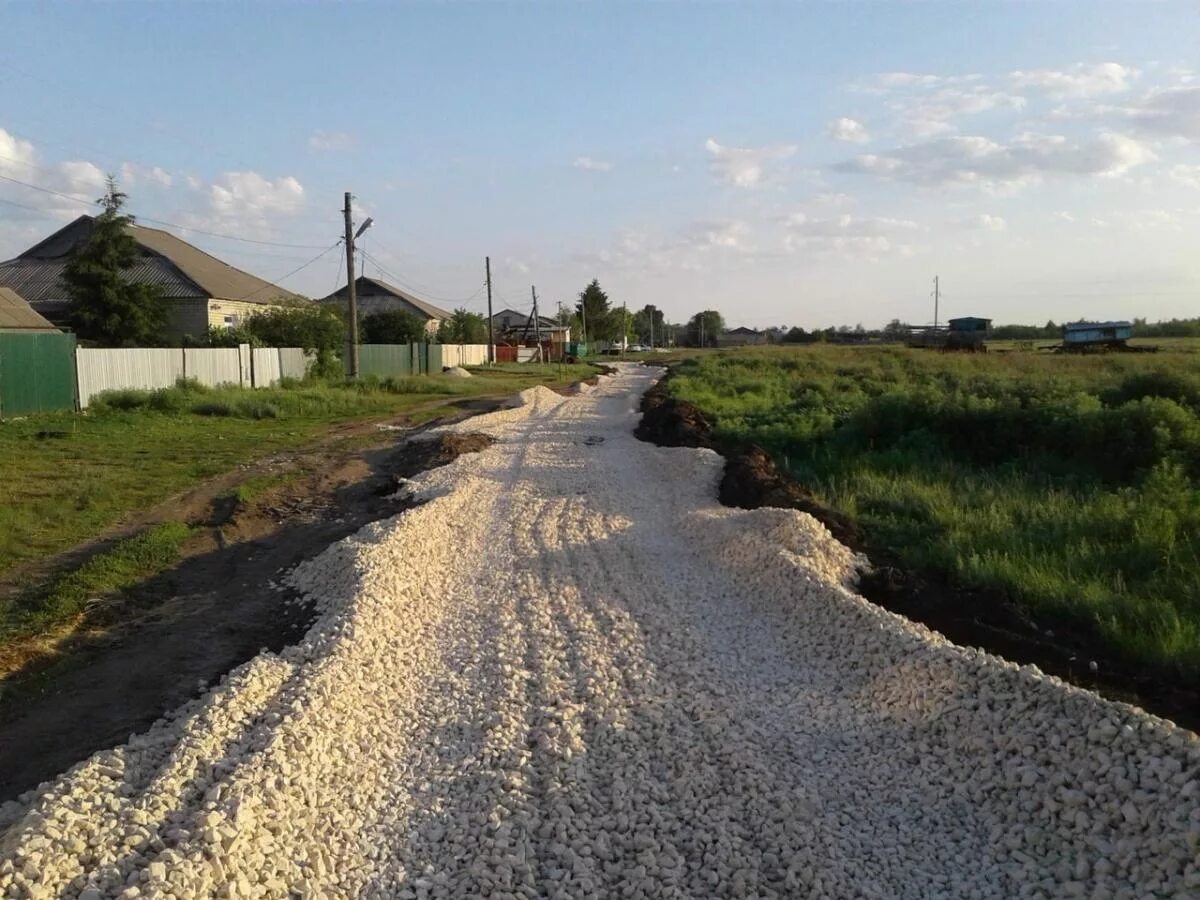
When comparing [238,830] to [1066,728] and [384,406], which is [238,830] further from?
[384,406]

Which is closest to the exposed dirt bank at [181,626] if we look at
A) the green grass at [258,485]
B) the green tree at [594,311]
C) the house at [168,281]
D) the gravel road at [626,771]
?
the green grass at [258,485]

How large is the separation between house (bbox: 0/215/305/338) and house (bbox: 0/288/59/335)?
16.9 feet

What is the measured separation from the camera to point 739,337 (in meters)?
151

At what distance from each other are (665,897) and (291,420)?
72.3 feet

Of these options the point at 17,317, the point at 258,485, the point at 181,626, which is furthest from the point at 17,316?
the point at 181,626

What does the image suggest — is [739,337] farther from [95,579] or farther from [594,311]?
[95,579]

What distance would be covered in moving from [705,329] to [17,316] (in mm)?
132899

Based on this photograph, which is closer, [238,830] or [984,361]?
[238,830]

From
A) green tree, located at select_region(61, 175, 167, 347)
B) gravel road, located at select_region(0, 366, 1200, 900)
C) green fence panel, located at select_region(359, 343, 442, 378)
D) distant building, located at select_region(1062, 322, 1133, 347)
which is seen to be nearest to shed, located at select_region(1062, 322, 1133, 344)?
distant building, located at select_region(1062, 322, 1133, 347)

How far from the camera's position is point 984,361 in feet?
127

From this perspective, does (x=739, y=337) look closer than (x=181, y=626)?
No

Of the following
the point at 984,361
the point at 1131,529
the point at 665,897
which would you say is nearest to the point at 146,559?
the point at 665,897

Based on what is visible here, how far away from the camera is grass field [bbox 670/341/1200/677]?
7367 mm

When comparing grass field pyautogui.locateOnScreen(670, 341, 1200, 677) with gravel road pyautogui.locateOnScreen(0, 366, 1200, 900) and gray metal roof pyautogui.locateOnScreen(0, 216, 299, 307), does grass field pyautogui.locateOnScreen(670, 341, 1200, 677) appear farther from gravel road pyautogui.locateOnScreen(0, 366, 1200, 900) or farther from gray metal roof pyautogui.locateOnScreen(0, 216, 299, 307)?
gray metal roof pyautogui.locateOnScreen(0, 216, 299, 307)
